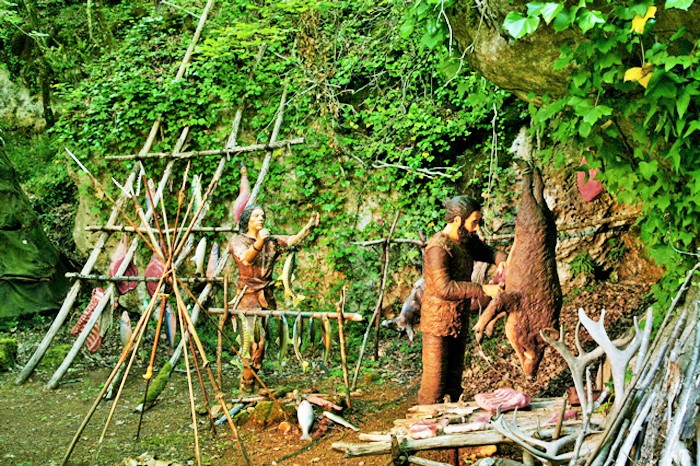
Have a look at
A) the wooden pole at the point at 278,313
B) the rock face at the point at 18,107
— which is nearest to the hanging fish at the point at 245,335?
the wooden pole at the point at 278,313

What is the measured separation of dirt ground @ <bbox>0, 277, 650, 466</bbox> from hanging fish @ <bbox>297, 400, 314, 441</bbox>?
3.3 inches

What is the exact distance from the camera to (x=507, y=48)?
432 cm

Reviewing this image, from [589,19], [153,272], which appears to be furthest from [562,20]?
[153,272]

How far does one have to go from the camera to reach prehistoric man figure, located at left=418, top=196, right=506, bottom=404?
197 inches

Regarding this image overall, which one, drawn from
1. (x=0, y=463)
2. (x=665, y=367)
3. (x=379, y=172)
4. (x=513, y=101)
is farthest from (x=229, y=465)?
(x=513, y=101)

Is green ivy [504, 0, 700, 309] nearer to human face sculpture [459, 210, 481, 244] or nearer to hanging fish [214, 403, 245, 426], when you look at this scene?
human face sculpture [459, 210, 481, 244]

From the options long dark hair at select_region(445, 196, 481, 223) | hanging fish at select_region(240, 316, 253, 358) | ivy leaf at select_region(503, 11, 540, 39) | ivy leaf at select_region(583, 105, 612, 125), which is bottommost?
hanging fish at select_region(240, 316, 253, 358)

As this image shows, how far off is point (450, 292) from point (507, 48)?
1898 millimetres

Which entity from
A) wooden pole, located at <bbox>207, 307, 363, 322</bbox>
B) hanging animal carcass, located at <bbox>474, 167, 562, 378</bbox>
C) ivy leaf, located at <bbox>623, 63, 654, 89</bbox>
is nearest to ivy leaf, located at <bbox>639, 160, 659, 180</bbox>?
ivy leaf, located at <bbox>623, 63, 654, 89</bbox>

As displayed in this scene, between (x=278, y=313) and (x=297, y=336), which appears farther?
(x=278, y=313)

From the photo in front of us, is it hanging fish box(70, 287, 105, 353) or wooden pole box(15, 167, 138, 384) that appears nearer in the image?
hanging fish box(70, 287, 105, 353)

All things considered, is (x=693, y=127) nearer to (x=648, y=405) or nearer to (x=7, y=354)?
(x=648, y=405)

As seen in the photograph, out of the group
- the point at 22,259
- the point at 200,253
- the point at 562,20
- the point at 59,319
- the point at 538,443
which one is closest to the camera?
the point at 562,20

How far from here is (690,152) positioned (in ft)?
11.5
